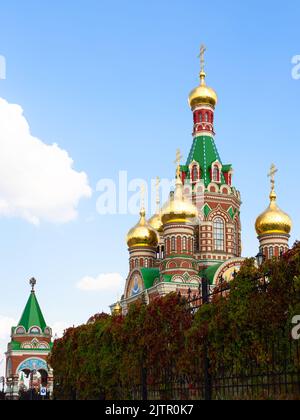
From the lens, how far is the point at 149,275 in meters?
39.6

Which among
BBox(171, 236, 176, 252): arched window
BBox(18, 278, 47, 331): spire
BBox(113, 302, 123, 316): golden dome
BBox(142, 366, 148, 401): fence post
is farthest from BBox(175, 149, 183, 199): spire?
BBox(142, 366, 148, 401): fence post

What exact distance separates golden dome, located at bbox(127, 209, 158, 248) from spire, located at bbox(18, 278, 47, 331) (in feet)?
23.3

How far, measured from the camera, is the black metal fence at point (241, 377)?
9.55m

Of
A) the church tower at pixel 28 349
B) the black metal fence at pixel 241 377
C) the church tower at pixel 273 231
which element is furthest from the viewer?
the church tower at pixel 28 349

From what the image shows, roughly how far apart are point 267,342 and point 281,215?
3001cm

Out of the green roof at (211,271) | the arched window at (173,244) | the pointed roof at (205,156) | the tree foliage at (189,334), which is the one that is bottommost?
the tree foliage at (189,334)

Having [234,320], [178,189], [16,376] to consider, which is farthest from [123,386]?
[16,376]

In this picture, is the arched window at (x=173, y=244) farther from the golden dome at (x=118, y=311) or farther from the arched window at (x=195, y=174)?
the arched window at (x=195, y=174)

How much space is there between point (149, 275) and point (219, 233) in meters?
5.56

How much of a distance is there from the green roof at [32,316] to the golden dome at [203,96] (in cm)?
1612

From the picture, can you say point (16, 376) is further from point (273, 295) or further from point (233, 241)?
point (273, 295)

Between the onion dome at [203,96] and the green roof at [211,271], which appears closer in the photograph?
the green roof at [211,271]

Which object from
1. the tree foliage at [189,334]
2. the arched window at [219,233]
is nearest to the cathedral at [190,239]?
the arched window at [219,233]
